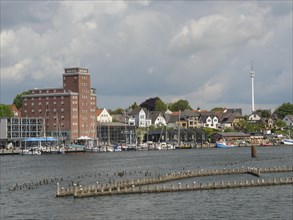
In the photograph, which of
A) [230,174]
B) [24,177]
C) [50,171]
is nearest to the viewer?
[230,174]

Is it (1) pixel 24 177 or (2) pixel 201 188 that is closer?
(2) pixel 201 188

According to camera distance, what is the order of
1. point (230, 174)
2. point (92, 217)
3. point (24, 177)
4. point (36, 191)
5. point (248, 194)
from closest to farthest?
point (92, 217)
point (248, 194)
point (36, 191)
point (230, 174)
point (24, 177)

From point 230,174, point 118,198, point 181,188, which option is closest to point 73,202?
point 118,198

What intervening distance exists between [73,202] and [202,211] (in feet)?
56.6

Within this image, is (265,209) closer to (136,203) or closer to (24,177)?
(136,203)

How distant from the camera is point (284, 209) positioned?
73875mm

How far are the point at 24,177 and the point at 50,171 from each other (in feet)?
53.3

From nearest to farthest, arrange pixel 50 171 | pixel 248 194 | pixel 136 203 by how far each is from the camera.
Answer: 1. pixel 136 203
2. pixel 248 194
3. pixel 50 171

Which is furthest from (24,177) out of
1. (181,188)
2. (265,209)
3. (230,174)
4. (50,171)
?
(265,209)

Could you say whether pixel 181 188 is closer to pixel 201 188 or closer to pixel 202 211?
pixel 201 188

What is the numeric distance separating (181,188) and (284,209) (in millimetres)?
19300

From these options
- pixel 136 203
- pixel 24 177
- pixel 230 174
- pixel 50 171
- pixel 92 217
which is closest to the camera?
pixel 92 217

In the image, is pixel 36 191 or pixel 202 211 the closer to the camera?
pixel 202 211

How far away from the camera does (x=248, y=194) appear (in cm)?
8638
